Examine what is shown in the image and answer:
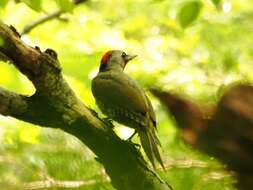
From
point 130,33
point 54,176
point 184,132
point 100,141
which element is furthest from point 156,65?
point 184,132

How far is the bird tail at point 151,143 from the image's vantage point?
279 centimetres

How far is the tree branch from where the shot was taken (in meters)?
2.40

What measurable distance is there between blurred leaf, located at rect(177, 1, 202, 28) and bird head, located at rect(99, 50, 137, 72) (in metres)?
1.09

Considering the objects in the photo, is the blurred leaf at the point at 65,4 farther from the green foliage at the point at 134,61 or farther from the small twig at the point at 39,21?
the small twig at the point at 39,21

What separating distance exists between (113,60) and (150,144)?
1.15 meters

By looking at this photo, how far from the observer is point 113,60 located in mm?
4016

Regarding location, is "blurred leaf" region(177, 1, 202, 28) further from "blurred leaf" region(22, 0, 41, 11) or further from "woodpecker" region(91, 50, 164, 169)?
"blurred leaf" region(22, 0, 41, 11)

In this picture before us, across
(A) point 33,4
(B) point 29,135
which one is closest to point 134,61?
(B) point 29,135

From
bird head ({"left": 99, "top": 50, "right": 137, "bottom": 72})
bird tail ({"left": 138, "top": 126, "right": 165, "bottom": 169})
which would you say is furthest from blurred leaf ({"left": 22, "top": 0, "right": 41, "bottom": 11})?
bird head ({"left": 99, "top": 50, "right": 137, "bottom": 72})

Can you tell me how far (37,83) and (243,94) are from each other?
1.70 meters

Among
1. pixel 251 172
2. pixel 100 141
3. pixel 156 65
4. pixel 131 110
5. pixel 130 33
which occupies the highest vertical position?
pixel 130 33

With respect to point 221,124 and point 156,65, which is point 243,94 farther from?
point 156,65

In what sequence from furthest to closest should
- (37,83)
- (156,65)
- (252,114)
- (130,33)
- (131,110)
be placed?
(130,33)
(156,65)
(131,110)
(37,83)
(252,114)

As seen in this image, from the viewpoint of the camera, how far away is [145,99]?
129 inches
